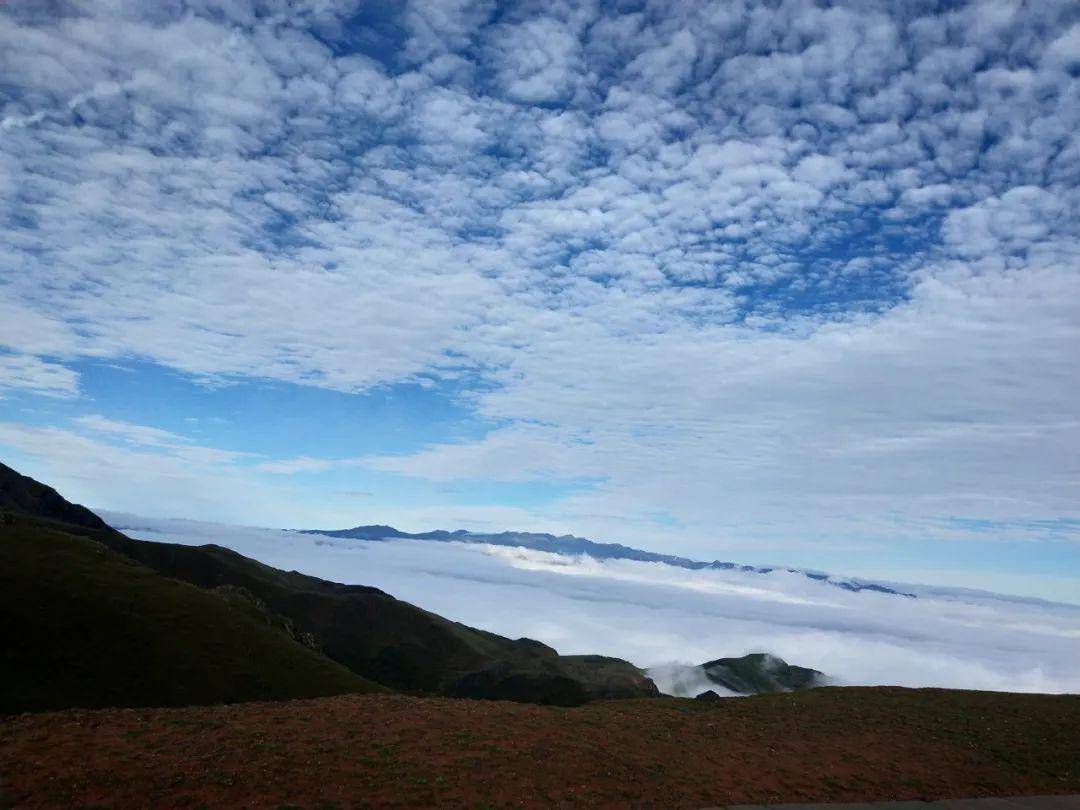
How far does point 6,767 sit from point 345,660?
179m

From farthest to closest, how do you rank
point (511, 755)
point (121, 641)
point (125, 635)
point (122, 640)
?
point (125, 635) < point (122, 640) < point (121, 641) < point (511, 755)

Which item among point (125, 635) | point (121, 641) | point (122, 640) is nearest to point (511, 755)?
point (121, 641)

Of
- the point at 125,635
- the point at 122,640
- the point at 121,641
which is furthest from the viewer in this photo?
the point at 125,635

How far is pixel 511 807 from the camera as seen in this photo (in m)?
25.0

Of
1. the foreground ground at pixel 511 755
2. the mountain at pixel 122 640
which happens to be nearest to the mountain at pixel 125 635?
the mountain at pixel 122 640

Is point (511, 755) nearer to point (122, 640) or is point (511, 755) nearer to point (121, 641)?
point (121, 641)

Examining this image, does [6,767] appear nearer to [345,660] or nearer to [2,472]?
[345,660]

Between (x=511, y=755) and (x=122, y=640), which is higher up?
(x=511, y=755)

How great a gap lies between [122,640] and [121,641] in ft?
0.63

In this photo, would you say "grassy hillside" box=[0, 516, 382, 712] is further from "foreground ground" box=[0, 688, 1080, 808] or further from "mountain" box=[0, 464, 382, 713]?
"foreground ground" box=[0, 688, 1080, 808]

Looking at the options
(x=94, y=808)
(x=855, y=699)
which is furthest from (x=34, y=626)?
(x=855, y=699)

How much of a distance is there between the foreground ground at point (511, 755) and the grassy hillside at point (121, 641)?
1911cm

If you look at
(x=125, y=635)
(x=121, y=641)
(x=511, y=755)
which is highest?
(x=125, y=635)

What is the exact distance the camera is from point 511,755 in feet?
99.9
